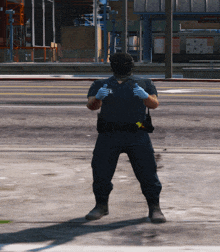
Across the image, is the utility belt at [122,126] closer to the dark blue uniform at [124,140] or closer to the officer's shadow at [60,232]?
the dark blue uniform at [124,140]

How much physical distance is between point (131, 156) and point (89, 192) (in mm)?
1164

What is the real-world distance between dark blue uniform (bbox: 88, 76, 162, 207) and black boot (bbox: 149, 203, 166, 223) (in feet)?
0.18

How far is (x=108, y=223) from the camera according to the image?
16.4ft

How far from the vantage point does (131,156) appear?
510 cm

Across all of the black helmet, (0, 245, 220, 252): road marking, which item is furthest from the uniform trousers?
(0, 245, 220, 252): road marking

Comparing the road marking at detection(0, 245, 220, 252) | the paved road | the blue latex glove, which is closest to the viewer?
the road marking at detection(0, 245, 220, 252)

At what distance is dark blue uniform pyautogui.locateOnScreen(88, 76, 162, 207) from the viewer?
4984 millimetres

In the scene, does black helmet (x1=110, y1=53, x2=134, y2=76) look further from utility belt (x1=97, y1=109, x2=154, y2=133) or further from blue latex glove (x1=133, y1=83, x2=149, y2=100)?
utility belt (x1=97, y1=109, x2=154, y2=133)

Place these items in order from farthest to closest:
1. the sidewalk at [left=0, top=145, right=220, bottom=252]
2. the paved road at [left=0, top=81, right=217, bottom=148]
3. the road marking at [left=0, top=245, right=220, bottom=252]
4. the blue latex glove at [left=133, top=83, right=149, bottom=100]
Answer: the paved road at [left=0, top=81, right=217, bottom=148] → the blue latex glove at [left=133, top=83, right=149, bottom=100] → the sidewalk at [left=0, top=145, right=220, bottom=252] → the road marking at [left=0, top=245, right=220, bottom=252]

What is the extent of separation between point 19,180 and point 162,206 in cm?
199

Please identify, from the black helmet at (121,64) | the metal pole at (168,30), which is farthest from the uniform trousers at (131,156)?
the metal pole at (168,30)

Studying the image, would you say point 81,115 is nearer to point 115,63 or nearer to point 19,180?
point 19,180

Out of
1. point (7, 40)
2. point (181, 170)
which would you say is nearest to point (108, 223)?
point (181, 170)

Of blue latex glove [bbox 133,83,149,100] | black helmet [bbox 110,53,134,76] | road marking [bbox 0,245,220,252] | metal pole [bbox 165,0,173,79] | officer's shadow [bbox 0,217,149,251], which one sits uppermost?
metal pole [bbox 165,0,173,79]
